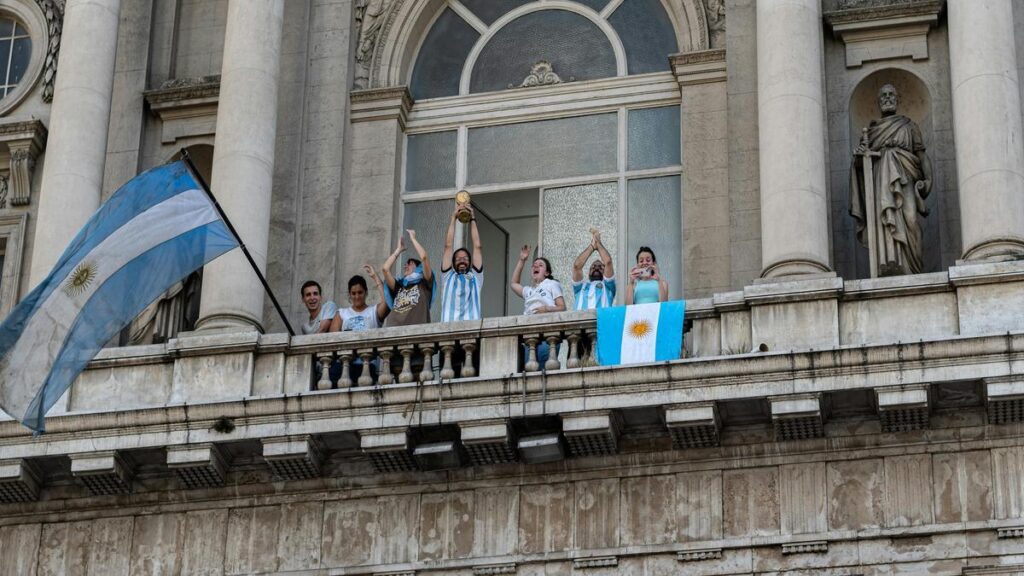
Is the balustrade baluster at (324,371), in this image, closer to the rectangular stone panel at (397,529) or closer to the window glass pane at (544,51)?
the rectangular stone panel at (397,529)

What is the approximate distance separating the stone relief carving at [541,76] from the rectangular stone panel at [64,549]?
26.2ft

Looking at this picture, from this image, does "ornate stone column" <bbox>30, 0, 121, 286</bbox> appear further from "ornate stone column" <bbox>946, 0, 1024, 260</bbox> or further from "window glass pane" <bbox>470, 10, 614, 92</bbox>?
"ornate stone column" <bbox>946, 0, 1024, 260</bbox>

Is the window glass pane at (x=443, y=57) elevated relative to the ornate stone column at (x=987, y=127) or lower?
elevated

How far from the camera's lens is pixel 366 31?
1220 inches

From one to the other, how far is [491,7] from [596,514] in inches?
340

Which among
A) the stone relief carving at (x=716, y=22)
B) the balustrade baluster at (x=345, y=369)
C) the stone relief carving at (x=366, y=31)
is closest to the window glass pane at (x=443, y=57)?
the stone relief carving at (x=366, y=31)

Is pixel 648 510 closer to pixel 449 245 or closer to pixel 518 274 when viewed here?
pixel 518 274

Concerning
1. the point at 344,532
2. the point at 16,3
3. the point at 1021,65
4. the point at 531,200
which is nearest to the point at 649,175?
the point at 531,200

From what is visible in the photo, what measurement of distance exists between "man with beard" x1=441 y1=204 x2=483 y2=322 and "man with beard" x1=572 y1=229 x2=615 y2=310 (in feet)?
3.50

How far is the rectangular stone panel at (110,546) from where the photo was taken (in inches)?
1027

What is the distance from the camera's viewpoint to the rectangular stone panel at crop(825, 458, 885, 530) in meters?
24.3

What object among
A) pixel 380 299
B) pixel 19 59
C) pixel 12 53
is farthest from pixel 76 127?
pixel 380 299

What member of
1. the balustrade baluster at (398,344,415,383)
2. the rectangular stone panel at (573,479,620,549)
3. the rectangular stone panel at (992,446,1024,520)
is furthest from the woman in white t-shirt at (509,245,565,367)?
the rectangular stone panel at (992,446,1024,520)

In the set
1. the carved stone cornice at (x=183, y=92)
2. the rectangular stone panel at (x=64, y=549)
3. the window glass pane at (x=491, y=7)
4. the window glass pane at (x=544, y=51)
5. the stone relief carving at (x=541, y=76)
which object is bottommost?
the rectangular stone panel at (x=64, y=549)
